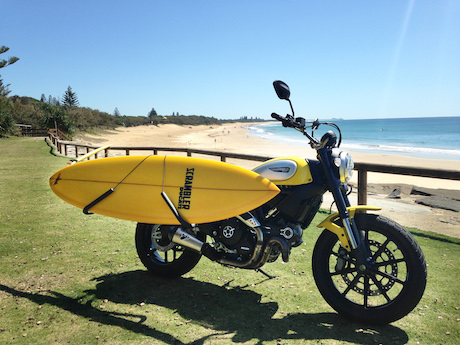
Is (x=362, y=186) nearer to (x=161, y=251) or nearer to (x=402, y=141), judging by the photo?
(x=161, y=251)

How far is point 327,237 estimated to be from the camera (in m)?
2.71

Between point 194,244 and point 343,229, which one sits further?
point 194,244

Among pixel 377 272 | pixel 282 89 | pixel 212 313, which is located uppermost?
pixel 282 89

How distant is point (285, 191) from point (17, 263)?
2775 mm

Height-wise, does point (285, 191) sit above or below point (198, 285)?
above

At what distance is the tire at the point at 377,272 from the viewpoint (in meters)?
2.39

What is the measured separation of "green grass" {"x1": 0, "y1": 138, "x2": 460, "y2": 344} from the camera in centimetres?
240

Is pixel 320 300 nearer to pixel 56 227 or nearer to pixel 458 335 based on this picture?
pixel 458 335

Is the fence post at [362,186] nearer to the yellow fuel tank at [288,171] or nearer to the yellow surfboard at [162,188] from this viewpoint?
the yellow fuel tank at [288,171]

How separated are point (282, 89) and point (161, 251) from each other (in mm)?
1898

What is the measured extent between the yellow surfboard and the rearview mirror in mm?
645

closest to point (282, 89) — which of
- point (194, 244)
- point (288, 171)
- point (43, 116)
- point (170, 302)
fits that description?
point (288, 171)

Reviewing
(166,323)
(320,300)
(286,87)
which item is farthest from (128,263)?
(286,87)

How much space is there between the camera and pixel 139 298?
2.96m
